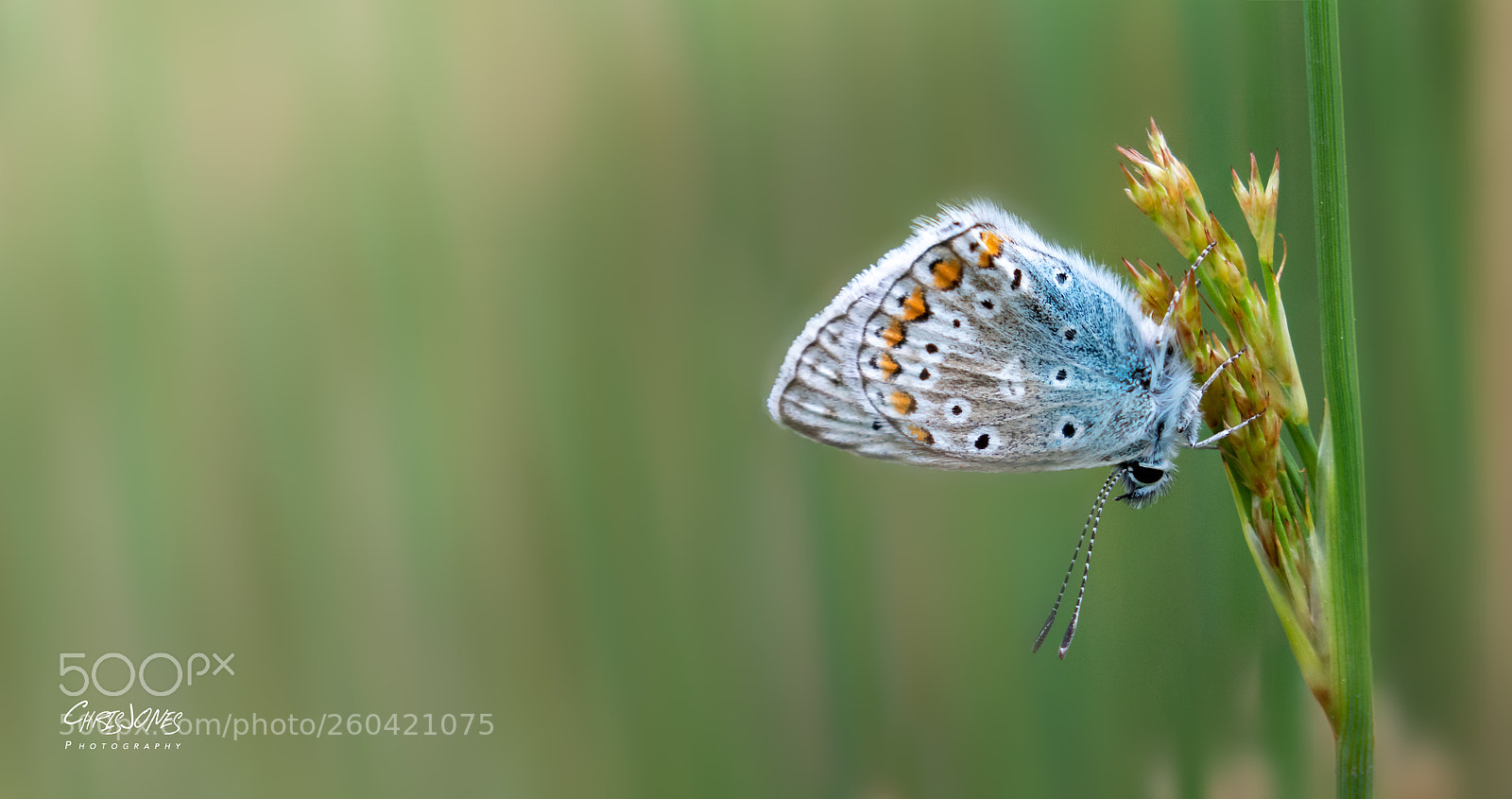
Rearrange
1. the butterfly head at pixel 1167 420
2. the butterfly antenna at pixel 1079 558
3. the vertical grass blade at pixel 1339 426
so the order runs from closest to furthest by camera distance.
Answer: the vertical grass blade at pixel 1339 426 < the butterfly head at pixel 1167 420 < the butterfly antenna at pixel 1079 558

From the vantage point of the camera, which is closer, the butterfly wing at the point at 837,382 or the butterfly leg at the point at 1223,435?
the butterfly leg at the point at 1223,435

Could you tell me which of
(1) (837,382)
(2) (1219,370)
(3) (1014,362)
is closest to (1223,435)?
(2) (1219,370)

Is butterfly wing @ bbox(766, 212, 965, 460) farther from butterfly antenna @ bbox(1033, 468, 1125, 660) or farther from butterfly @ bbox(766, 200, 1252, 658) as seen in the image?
butterfly antenna @ bbox(1033, 468, 1125, 660)

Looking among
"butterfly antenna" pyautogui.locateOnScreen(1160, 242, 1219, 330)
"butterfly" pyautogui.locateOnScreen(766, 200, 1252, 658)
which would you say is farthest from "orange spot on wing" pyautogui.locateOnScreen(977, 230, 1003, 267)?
"butterfly antenna" pyautogui.locateOnScreen(1160, 242, 1219, 330)

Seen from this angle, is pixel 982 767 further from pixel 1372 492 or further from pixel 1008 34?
pixel 1008 34

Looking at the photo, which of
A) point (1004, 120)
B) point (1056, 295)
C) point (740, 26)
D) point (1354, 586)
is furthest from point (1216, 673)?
point (740, 26)

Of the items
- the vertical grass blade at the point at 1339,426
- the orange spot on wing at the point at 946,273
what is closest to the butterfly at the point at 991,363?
the orange spot on wing at the point at 946,273

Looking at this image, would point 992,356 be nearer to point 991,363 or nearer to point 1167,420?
point 991,363

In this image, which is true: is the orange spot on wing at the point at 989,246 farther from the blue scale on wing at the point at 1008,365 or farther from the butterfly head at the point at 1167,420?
the butterfly head at the point at 1167,420
